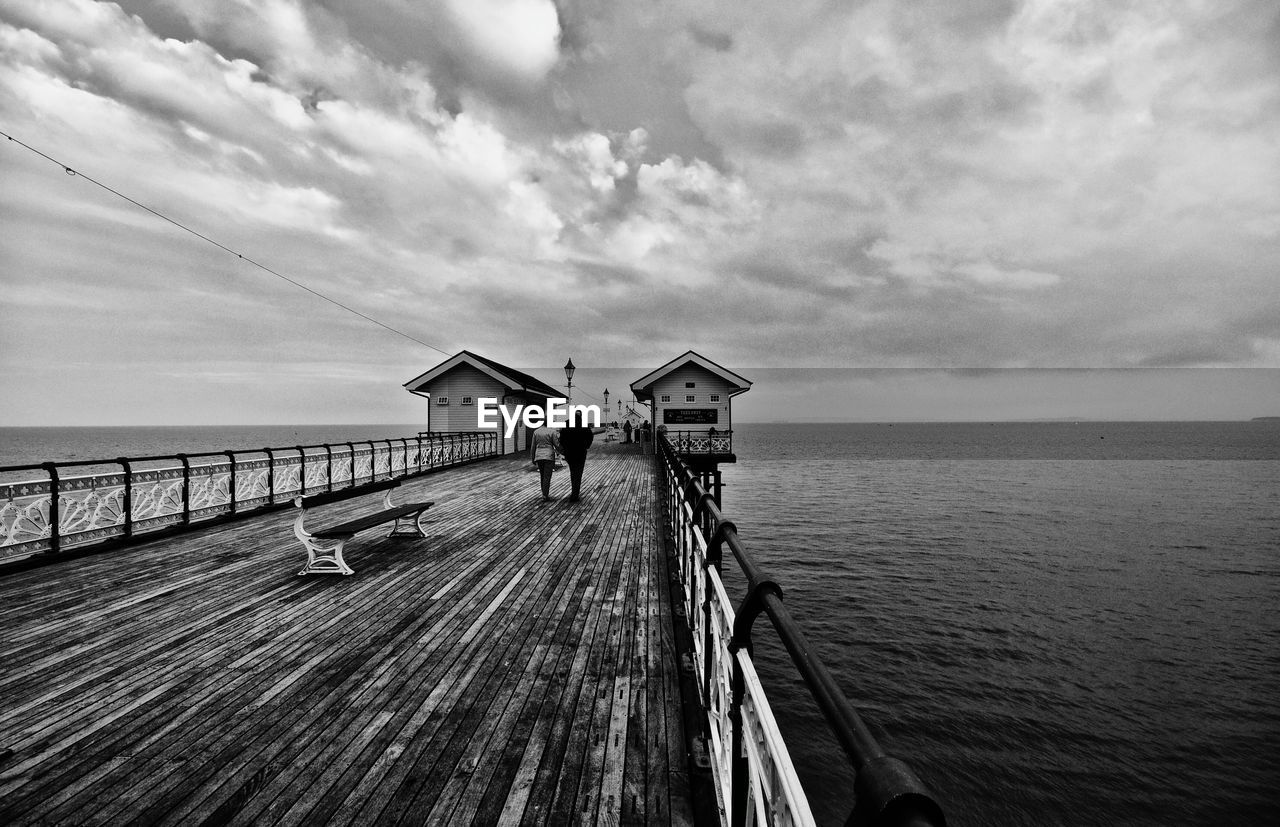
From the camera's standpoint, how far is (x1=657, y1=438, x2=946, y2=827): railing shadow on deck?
958 millimetres

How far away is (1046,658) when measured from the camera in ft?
34.1

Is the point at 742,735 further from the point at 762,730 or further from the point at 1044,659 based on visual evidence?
the point at 1044,659

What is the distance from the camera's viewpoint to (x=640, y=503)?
11484mm

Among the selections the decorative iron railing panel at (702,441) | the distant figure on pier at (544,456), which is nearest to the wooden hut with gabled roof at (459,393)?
the decorative iron railing panel at (702,441)

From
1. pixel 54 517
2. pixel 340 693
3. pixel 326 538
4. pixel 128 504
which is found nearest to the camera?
pixel 340 693

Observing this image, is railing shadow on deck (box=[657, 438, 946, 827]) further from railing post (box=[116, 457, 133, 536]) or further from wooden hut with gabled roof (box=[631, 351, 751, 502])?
wooden hut with gabled roof (box=[631, 351, 751, 502])

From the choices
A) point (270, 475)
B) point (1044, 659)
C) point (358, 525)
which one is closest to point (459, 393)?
point (270, 475)

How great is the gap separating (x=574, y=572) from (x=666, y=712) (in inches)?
125

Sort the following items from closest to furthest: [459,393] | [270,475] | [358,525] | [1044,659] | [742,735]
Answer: [742,735] < [358,525] < [1044,659] < [270,475] < [459,393]

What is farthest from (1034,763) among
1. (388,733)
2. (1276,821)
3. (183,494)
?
(183,494)

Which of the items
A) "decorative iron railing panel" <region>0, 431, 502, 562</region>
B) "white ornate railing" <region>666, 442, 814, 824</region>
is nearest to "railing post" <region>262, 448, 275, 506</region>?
"decorative iron railing panel" <region>0, 431, 502, 562</region>

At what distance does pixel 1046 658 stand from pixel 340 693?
12.2m

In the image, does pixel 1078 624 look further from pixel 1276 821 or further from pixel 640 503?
pixel 640 503

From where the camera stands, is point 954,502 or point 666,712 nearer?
point 666,712
